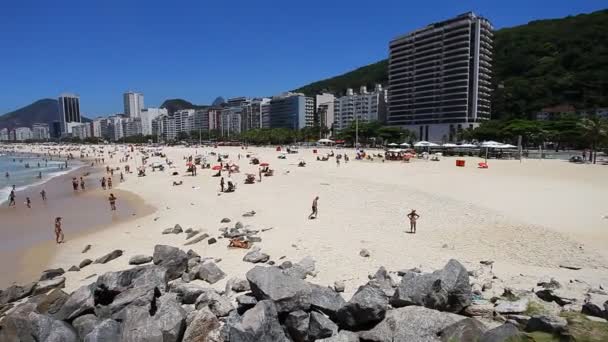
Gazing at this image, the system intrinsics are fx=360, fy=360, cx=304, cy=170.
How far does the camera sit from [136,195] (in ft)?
86.5

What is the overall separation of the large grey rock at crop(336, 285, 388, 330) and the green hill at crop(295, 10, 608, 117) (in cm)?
12028

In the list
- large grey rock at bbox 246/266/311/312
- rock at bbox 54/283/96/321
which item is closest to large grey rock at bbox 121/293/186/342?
rock at bbox 54/283/96/321

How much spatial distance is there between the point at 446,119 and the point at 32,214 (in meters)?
97.7

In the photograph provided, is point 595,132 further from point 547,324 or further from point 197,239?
point 197,239

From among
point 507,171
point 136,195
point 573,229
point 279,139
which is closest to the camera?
point 573,229

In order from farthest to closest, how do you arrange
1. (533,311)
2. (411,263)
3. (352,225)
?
(352,225) → (411,263) → (533,311)

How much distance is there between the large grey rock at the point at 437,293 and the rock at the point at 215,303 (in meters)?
3.30

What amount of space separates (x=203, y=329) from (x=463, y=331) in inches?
171

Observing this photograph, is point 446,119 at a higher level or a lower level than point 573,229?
higher

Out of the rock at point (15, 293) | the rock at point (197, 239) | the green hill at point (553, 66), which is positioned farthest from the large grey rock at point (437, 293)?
the green hill at point (553, 66)

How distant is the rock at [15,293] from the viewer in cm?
876

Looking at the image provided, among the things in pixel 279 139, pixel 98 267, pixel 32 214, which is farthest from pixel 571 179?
pixel 279 139

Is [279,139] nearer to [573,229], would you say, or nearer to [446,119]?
[446,119]

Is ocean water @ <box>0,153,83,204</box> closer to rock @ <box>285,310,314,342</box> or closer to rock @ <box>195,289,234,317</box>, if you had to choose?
rock @ <box>195,289,234,317</box>
